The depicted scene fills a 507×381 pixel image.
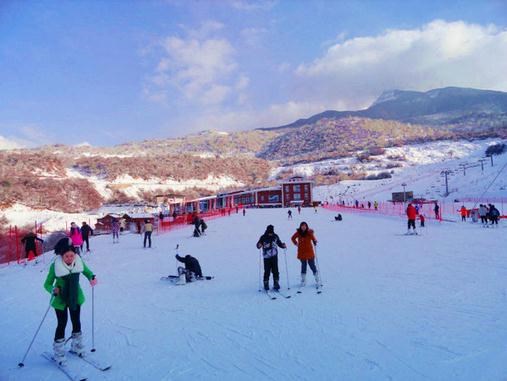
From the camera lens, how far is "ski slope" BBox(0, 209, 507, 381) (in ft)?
14.3

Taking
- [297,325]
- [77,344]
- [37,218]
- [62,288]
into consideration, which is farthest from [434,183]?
[62,288]

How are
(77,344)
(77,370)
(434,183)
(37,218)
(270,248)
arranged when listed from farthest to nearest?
(434,183)
(37,218)
(270,248)
(77,344)
(77,370)

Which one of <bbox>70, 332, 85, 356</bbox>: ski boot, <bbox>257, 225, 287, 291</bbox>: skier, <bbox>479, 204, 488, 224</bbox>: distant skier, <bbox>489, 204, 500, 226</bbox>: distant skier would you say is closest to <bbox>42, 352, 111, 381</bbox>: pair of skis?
<bbox>70, 332, 85, 356</bbox>: ski boot

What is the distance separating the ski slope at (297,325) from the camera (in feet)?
14.3

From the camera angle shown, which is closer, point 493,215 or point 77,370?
point 77,370

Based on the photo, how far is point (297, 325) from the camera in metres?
5.77

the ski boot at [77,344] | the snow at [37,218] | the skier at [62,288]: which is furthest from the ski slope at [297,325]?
the snow at [37,218]

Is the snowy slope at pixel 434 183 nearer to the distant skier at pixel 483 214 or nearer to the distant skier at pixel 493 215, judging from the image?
the distant skier at pixel 483 214

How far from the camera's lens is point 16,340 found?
231 inches

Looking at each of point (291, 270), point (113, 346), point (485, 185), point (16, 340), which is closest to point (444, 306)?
point (291, 270)

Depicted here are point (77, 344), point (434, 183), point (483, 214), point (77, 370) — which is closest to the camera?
point (77, 370)

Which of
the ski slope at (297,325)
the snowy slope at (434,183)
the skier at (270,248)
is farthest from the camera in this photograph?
the snowy slope at (434,183)

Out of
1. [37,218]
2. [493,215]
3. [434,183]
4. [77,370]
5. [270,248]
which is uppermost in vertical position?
[434,183]

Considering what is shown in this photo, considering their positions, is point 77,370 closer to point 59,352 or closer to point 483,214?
point 59,352
